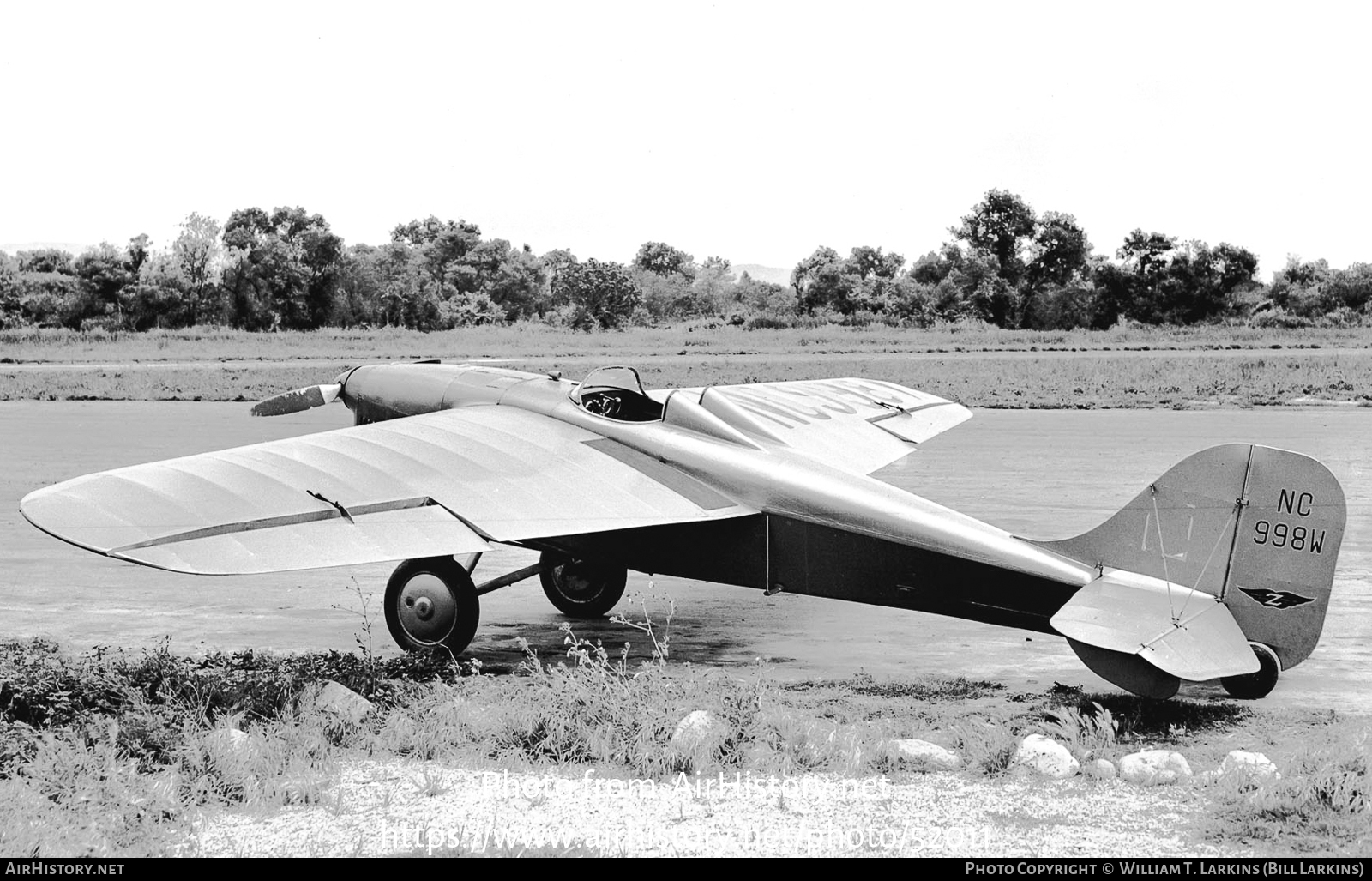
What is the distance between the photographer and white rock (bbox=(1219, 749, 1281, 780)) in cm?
605

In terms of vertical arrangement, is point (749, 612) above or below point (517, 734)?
below

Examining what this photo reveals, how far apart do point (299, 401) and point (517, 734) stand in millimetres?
6744

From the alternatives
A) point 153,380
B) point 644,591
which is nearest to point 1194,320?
point 153,380

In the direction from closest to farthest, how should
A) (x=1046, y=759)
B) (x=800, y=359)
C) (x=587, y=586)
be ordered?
(x=1046, y=759) → (x=587, y=586) → (x=800, y=359)

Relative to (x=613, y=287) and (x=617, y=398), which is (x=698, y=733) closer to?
(x=617, y=398)

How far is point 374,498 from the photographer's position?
28.5 feet

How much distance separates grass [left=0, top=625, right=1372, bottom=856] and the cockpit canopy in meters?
2.35

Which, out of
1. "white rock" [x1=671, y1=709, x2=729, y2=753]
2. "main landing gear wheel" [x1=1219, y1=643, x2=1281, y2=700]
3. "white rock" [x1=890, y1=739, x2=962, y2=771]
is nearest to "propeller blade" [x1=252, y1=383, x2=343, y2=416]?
"white rock" [x1=671, y1=709, x2=729, y2=753]

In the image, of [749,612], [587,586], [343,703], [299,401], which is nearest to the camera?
[343,703]

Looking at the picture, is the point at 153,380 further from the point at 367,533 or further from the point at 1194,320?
the point at 1194,320

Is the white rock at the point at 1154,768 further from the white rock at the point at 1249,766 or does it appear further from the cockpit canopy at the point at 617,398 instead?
the cockpit canopy at the point at 617,398

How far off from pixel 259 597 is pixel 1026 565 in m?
6.80

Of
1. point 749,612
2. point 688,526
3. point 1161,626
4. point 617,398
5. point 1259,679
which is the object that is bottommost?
point 749,612

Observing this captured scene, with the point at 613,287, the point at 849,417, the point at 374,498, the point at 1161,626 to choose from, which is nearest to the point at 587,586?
the point at 374,498
